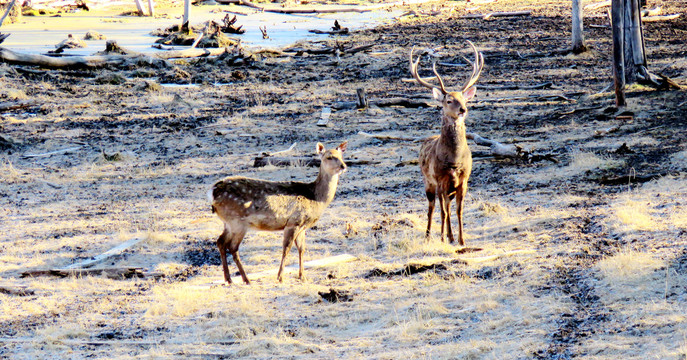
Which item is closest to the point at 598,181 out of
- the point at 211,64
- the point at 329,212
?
the point at 329,212

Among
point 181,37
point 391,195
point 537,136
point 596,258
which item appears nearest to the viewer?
point 596,258

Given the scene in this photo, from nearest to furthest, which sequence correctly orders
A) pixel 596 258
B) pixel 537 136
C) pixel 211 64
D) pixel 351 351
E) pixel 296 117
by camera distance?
pixel 351 351
pixel 596 258
pixel 537 136
pixel 296 117
pixel 211 64

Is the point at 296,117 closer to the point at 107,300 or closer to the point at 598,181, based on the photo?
the point at 598,181

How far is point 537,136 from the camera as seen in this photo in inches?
634

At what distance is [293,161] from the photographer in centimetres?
1470

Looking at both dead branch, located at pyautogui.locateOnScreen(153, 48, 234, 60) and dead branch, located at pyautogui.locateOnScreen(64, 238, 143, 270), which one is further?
dead branch, located at pyautogui.locateOnScreen(153, 48, 234, 60)

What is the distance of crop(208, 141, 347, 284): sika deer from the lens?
8969 millimetres

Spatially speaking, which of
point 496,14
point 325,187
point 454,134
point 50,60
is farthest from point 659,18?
point 325,187

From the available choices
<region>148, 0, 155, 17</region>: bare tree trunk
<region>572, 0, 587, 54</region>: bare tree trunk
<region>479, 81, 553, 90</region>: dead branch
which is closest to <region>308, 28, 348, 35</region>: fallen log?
<region>148, 0, 155, 17</region>: bare tree trunk

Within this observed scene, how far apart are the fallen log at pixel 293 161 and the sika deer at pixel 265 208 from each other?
506 cm

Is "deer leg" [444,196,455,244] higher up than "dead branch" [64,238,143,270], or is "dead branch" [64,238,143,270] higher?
"deer leg" [444,196,455,244]

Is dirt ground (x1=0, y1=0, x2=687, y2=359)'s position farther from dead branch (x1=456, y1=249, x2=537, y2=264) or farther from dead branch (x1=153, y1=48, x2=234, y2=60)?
dead branch (x1=153, y1=48, x2=234, y2=60)

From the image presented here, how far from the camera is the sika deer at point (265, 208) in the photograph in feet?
29.4

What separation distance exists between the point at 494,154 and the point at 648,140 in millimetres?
2999
